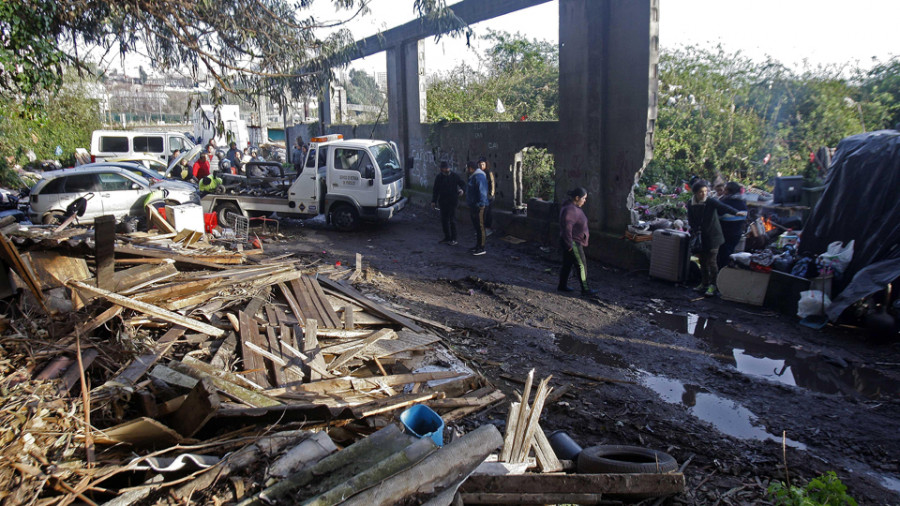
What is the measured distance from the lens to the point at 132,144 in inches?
797

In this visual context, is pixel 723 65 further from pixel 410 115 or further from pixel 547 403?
pixel 547 403

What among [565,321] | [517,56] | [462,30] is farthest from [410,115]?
[565,321]

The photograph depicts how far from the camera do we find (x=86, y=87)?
28.3 meters

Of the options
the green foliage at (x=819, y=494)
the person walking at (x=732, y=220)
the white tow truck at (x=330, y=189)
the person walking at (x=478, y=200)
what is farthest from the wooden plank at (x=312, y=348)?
the white tow truck at (x=330, y=189)

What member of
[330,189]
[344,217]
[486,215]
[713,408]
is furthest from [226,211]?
[713,408]

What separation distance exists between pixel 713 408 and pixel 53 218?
42.6 ft

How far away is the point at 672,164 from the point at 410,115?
8.59m

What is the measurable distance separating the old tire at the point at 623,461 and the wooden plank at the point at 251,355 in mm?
2769

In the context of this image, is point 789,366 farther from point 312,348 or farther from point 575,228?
point 312,348

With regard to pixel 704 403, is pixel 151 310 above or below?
above

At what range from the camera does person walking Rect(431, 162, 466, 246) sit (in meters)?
12.2

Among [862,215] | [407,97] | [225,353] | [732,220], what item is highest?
[407,97]

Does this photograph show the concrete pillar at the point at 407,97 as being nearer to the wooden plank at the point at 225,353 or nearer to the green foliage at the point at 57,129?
the wooden plank at the point at 225,353

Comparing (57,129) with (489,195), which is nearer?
(489,195)
